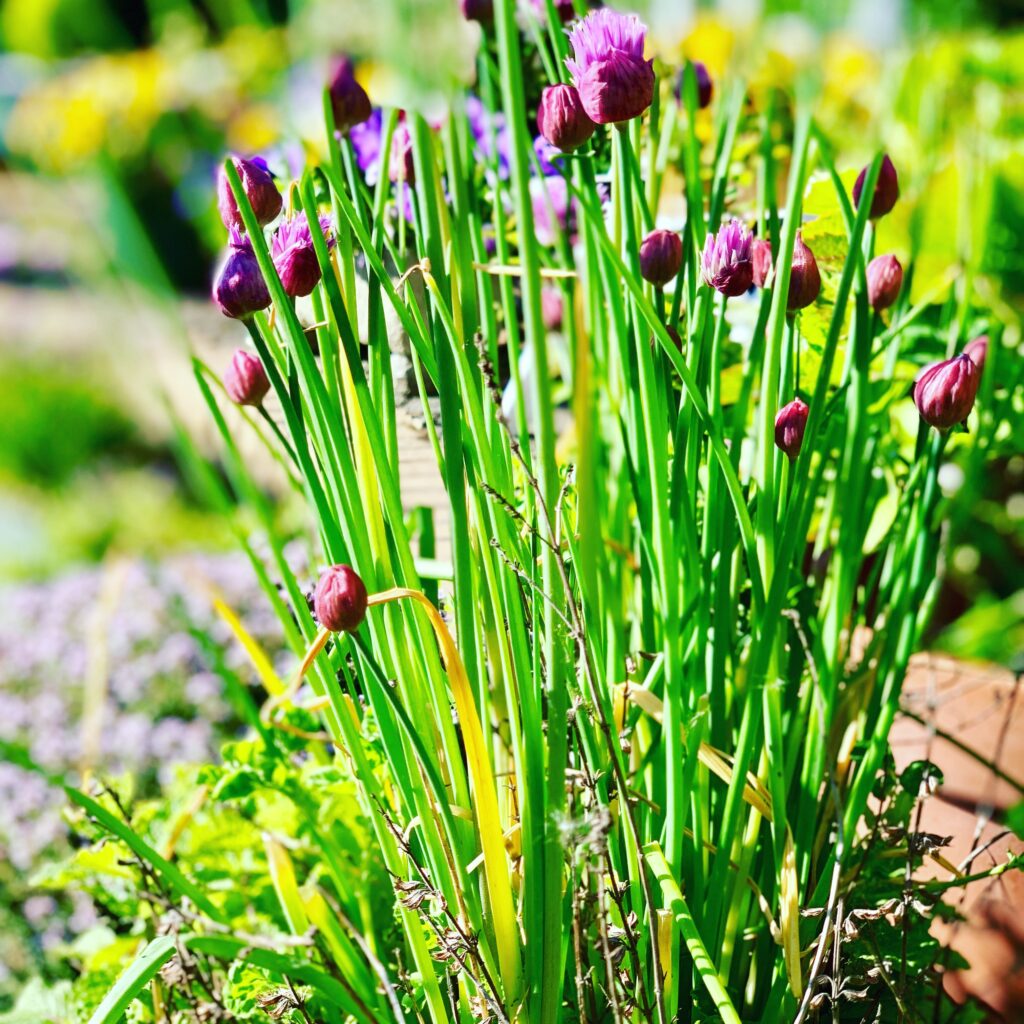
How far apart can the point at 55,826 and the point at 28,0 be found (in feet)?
17.3

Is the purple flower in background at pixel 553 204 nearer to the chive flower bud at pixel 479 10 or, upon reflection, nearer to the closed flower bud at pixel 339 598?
the chive flower bud at pixel 479 10

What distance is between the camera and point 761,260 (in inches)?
24.0

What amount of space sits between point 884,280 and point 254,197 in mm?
395

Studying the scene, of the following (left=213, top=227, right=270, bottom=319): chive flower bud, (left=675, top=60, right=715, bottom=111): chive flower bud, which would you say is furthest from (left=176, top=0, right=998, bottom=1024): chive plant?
(left=675, top=60, right=715, bottom=111): chive flower bud

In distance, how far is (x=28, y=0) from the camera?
5367 millimetres

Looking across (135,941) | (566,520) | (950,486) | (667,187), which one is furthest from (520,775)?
(950,486)

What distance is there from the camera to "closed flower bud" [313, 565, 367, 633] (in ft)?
1.67

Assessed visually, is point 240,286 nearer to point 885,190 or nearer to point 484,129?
point 885,190

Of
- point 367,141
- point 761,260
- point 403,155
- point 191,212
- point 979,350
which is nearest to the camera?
point 761,260

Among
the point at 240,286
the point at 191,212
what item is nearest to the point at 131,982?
the point at 240,286

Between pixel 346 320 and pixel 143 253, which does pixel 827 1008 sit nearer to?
pixel 346 320

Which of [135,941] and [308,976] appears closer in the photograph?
[308,976]

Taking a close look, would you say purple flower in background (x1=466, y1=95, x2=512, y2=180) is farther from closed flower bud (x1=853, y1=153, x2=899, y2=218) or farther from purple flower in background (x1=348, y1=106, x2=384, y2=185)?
closed flower bud (x1=853, y1=153, x2=899, y2=218)

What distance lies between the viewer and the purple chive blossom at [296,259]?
0.54 metres
